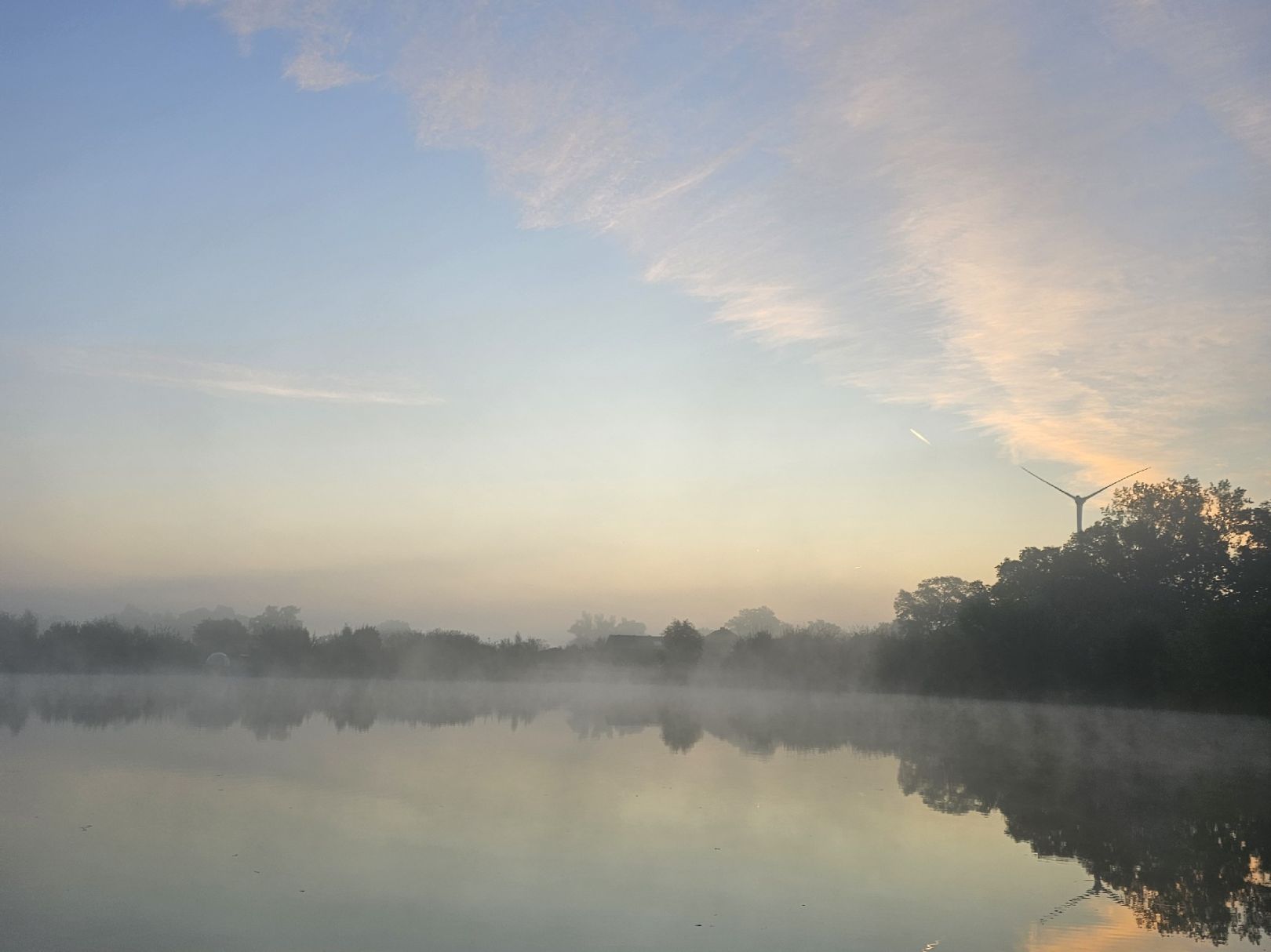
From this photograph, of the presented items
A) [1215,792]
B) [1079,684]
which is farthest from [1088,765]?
[1079,684]

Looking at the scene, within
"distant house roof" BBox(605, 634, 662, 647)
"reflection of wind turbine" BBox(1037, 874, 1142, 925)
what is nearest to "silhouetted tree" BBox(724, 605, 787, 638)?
"distant house roof" BBox(605, 634, 662, 647)

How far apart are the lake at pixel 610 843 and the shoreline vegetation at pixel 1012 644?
14539mm

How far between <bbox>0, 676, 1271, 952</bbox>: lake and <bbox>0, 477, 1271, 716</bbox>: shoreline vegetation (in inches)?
572

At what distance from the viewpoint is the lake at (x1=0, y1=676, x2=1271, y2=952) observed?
9359mm

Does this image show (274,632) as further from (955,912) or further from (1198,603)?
(955,912)

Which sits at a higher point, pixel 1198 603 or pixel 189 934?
pixel 1198 603

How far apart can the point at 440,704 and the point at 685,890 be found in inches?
1492

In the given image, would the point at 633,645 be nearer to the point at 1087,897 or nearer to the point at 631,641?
the point at 631,641

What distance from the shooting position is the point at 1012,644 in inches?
2045

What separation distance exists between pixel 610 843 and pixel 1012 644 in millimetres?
43586

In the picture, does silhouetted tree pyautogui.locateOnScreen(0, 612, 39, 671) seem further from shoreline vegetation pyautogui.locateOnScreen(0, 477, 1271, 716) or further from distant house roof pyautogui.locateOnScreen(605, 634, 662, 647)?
distant house roof pyautogui.locateOnScreen(605, 634, 662, 647)

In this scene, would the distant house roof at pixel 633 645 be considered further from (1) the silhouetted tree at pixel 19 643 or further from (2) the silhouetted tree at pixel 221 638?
(1) the silhouetted tree at pixel 19 643

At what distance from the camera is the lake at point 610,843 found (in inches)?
368

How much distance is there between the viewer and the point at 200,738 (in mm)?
25828
